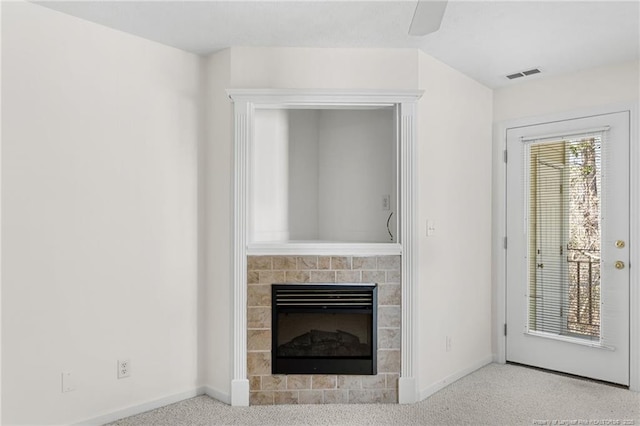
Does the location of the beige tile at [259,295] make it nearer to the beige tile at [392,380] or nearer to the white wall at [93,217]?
the white wall at [93,217]

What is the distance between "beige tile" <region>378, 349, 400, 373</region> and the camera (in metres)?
3.08

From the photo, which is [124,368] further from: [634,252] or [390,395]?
[634,252]

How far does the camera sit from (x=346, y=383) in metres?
3.05

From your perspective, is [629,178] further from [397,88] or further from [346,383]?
[346,383]

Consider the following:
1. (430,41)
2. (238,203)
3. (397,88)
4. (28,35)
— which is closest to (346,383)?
(238,203)

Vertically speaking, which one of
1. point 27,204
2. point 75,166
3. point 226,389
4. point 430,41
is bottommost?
point 226,389

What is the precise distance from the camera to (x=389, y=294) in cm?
309

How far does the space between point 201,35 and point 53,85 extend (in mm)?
917

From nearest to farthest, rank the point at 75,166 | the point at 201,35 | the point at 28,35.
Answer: the point at 28,35 → the point at 75,166 → the point at 201,35

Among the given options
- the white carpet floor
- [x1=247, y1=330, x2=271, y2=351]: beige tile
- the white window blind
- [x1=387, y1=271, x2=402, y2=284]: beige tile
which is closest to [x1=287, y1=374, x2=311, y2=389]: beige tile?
the white carpet floor

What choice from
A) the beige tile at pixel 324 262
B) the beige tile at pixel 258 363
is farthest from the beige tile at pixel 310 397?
the beige tile at pixel 324 262

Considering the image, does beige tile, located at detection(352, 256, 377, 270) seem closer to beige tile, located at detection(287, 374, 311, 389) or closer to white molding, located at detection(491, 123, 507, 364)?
beige tile, located at detection(287, 374, 311, 389)

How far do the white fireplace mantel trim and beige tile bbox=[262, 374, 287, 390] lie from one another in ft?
0.41

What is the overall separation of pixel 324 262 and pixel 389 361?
2.64ft
